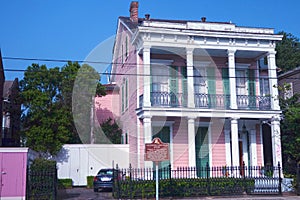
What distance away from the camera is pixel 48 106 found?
23672 mm

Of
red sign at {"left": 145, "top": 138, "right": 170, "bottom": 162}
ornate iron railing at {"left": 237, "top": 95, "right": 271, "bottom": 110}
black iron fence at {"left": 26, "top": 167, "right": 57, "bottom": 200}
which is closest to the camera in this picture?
red sign at {"left": 145, "top": 138, "right": 170, "bottom": 162}

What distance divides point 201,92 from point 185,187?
6611 millimetres

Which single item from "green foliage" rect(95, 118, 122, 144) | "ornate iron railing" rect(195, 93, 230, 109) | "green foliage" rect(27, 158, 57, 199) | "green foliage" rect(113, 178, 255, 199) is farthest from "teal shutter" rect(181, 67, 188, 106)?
"green foliage" rect(27, 158, 57, 199)

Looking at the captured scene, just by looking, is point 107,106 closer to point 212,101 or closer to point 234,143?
point 212,101

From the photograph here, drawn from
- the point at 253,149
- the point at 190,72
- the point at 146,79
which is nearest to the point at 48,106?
the point at 146,79

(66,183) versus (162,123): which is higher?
(162,123)

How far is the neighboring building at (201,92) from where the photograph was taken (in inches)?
774

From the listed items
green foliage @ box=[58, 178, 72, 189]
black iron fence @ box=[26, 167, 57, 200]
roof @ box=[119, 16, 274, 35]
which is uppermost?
roof @ box=[119, 16, 274, 35]

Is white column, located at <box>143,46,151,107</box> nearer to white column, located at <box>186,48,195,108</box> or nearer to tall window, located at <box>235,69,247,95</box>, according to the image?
white column, located at <box>186,48,195,108</box>

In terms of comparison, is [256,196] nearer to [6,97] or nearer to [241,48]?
[241,48]

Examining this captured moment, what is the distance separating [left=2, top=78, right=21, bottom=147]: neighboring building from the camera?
2448cm

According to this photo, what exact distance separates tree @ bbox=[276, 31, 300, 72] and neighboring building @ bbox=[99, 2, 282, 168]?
17.7 meters

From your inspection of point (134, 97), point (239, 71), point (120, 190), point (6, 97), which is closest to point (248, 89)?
point (239, 71)

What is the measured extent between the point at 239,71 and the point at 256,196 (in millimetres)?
8222
